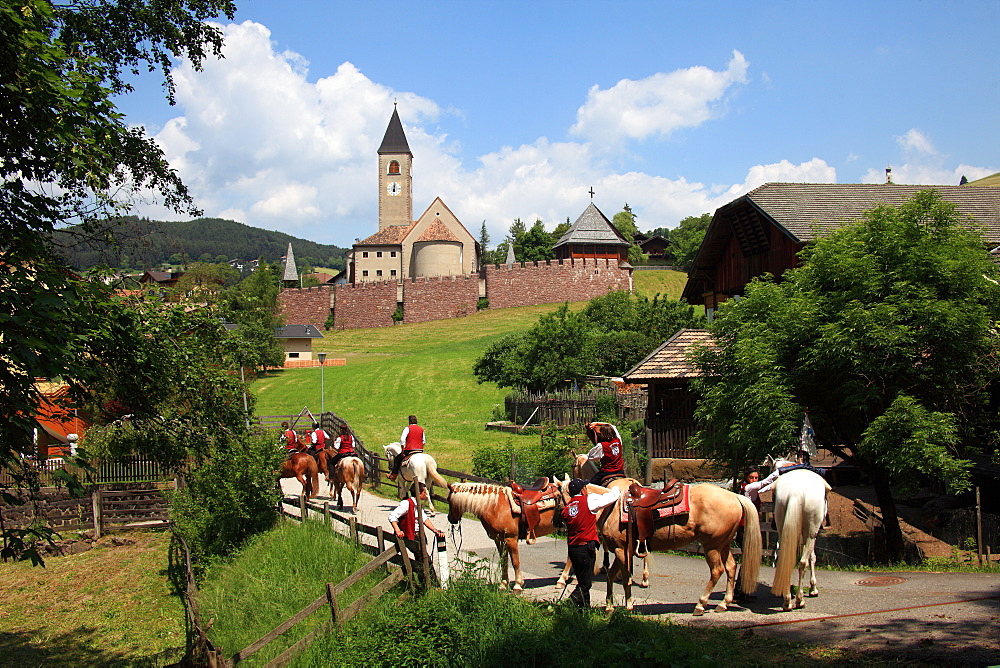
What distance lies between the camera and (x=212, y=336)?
12414 mm

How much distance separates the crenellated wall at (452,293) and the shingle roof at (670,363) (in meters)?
50.8

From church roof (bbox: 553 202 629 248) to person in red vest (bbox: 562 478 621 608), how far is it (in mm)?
69088

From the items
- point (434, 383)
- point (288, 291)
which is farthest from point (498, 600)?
point (288, 291)

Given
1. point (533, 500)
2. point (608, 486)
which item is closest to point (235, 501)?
point (533, 500)

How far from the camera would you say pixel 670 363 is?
21109mm

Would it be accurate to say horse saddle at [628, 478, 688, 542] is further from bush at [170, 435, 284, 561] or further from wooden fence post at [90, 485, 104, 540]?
wooden fence post at [90, 485, 104, 540]

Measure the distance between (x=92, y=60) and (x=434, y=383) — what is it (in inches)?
1377

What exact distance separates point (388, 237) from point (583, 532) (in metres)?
84.4

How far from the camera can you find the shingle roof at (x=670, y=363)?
20.6 metres

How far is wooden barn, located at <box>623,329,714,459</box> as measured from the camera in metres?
20.8

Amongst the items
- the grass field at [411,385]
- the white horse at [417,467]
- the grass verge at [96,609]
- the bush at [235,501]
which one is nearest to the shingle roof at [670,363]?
the grass field at [411,385]

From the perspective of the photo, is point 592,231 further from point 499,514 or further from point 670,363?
point 499,514

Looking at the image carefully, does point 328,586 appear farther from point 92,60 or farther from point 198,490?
point 198,490

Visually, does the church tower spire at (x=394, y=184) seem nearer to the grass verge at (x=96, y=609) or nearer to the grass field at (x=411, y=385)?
the grass field at (x=411, y=385)
